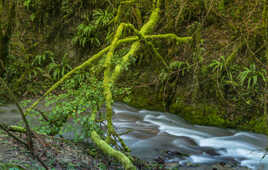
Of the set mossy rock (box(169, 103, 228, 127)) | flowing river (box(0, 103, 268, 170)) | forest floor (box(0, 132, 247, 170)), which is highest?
forest floor (box(0, 132, 247, 170))

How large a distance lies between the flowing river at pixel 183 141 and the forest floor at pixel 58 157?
930mm

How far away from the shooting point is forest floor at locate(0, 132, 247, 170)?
2834 mm

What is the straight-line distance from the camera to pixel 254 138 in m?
6.13

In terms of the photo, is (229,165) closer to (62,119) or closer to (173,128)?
(173,128)

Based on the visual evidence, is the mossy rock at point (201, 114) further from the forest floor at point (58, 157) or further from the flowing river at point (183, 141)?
the forest floor at point (58, 157)

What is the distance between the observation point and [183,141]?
19.6 feet

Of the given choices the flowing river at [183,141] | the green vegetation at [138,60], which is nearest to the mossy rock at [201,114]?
the green vegetation at [138,60]

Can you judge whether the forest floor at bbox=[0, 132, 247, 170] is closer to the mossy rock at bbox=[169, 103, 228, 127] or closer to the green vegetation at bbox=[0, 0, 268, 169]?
the green vegetation at bbox=[0, 0, 268, 169]

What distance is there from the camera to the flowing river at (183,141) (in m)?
5.09

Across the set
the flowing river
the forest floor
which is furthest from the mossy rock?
the forest floor

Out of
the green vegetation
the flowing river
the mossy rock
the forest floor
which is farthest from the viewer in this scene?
the mossy rock

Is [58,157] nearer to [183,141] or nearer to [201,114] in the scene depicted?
[183,141]

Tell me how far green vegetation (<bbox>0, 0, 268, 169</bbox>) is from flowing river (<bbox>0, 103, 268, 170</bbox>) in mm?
358

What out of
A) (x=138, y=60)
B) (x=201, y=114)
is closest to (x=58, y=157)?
(x=201, y=114)
